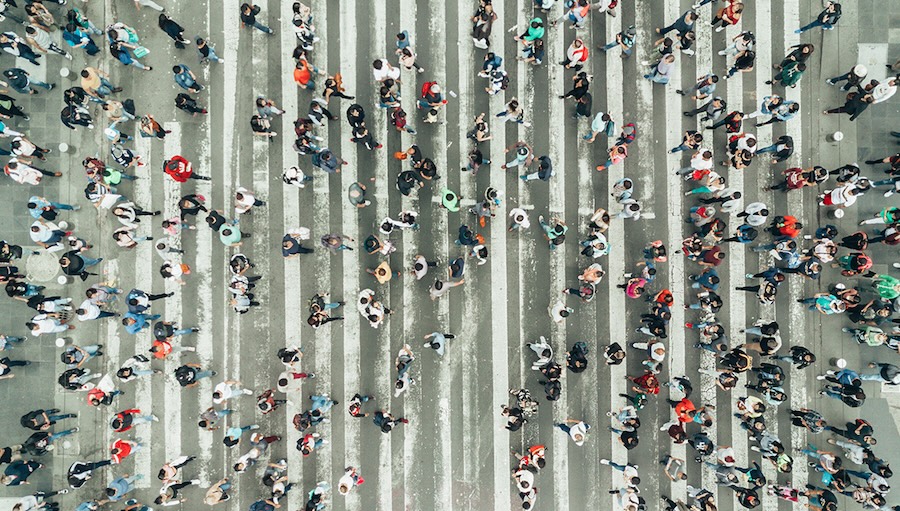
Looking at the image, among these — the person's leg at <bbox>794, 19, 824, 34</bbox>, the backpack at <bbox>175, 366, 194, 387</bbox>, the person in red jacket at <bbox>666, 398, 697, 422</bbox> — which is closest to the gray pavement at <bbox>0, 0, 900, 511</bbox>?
the person's leg at <bbox>794, 19, 824, 34</bbox>

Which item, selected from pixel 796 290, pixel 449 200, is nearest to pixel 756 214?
pixel 796 290

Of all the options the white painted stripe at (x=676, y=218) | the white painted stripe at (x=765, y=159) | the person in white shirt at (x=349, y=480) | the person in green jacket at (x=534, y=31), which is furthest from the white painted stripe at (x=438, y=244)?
the white painted stripe at (x=765, y=159)

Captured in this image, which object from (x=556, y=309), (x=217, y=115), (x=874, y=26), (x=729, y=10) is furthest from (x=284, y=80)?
(x=874, y=26)

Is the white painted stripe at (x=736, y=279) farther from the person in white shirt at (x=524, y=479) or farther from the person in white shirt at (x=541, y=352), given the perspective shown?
the person in white shirt at (x=524, y=479)

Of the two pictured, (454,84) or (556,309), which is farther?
(454,84)

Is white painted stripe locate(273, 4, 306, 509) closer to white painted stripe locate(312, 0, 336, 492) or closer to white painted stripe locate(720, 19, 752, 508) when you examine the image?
white painted stripe locate(312, 0, 336, 492)

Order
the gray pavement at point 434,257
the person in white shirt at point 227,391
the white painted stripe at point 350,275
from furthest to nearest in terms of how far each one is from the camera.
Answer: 1. the white painted stripe at point 350,275
2. the gray pavement at point 434,257
3. the person in white shirt at point 227,391

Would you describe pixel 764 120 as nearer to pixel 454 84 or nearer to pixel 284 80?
pixel 454 84
